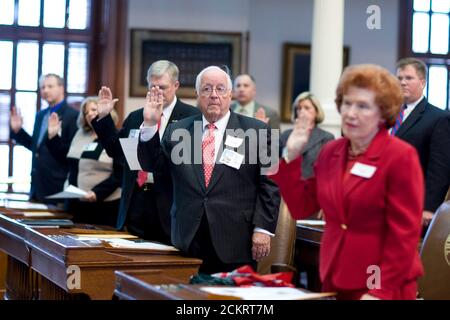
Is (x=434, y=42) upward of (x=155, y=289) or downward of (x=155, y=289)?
upward

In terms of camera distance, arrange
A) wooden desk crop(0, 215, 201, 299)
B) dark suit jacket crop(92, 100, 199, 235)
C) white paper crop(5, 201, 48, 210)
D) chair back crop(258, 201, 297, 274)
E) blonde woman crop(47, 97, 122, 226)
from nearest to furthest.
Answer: wooden desk crop(0, 215, 201, 299) → chair back crop(258, 201, 297, 274) → dark suit jacket crop(92, 100, 199, 235) → blonde woman crop(47, 97, 122, 226) → white paper crop(5, 201, 48, 210)

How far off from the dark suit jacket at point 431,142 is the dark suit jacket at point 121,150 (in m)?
1.28

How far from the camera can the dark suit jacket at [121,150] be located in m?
4.92

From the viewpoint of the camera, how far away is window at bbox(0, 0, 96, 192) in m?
10.0

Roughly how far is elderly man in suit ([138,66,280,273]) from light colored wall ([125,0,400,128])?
5768 millimetres

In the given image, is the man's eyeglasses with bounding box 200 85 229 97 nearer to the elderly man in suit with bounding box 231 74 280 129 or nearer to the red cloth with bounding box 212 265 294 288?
the red cloth with bounding box 212 265 294 288

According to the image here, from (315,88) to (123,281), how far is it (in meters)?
5.97

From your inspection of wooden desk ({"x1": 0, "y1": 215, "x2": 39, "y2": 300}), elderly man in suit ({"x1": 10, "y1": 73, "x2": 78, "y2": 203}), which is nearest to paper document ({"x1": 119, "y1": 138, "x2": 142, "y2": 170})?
wooden desk ({"x1": 0, "y1": 215, "x2": 39, "y2": 300})

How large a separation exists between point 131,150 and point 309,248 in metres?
1.41

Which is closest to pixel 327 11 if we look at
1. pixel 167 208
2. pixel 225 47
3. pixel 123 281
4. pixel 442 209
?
pixel 225 47

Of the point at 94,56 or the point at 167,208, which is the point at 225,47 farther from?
the point at 167,208

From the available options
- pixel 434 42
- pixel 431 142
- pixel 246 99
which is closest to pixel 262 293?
pixel 431 142

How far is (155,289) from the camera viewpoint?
2.77m

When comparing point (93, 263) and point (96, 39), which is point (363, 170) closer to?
A: point (93, 263)
